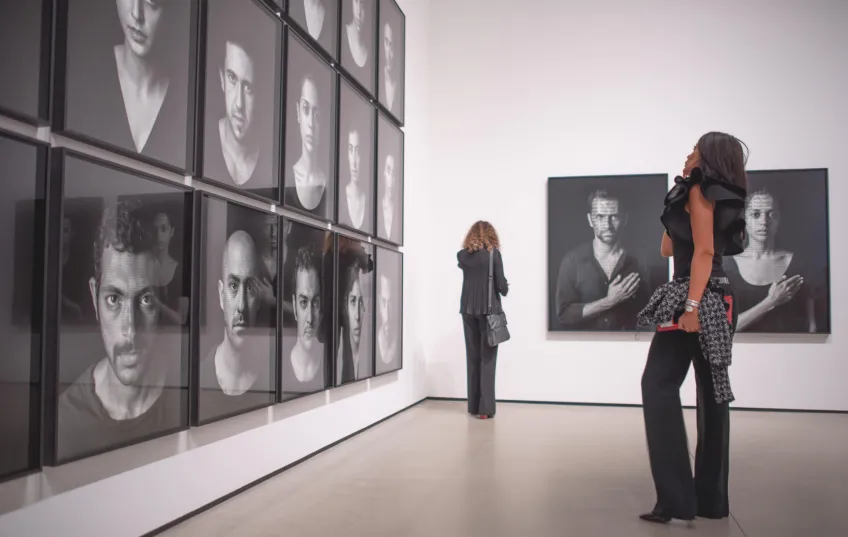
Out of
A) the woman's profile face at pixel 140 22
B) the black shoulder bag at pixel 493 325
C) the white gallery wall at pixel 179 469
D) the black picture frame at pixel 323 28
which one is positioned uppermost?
the black picture frame at pixel 323 28

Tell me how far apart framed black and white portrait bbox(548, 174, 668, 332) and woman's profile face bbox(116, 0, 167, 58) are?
5766 mm

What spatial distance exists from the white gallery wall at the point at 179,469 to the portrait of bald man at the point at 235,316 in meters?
0.17

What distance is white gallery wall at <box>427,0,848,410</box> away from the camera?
24.9ft

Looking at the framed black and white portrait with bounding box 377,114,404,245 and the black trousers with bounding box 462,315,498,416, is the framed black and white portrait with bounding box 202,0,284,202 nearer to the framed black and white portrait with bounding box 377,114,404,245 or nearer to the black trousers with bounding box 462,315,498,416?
the framed black and white portrait with bounding box 377,114,404,245

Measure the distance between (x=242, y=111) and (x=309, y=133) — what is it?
930 mm

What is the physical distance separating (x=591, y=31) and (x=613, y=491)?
6037 millimetres

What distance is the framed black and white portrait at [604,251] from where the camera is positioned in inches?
303

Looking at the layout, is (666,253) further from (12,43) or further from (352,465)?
(12,43)

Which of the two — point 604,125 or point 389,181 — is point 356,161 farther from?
point 604,125

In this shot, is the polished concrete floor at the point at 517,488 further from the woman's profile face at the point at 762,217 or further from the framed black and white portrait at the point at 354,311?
the woman's profile face at the point at 762,217

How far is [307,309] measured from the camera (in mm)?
4441

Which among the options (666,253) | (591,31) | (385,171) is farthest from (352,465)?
(591,31)

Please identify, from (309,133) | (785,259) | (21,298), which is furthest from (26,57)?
(785,259)

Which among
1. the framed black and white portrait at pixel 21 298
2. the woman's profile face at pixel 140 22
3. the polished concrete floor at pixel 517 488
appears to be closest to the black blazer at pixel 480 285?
the polished concrete floor at pixel 517 488
